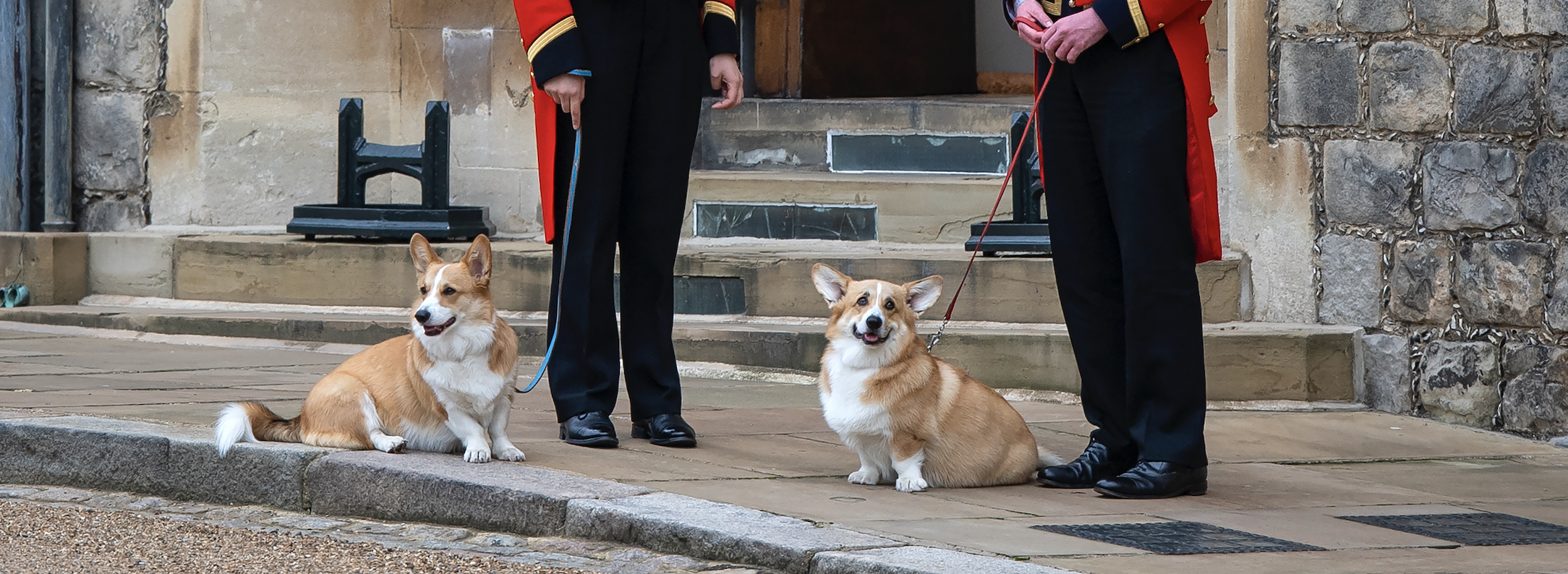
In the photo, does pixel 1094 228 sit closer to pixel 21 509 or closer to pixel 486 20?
pixel 21 509

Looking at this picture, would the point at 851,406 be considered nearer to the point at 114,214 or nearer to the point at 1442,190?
the point at 1442,190

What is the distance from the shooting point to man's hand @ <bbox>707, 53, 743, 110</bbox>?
14.3 feet

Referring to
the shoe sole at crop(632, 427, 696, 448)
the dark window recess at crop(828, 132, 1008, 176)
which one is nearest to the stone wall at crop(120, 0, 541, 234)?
the dark window recess at crop(828, 132, 1008, 176)

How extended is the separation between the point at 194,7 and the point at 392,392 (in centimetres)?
412

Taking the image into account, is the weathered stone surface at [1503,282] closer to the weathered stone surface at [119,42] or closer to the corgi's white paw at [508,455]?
the corgi's white paw at [508,455]

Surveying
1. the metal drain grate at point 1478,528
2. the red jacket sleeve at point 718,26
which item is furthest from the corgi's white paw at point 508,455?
the metal drain grate at point 1478,528

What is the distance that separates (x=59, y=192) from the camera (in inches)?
294

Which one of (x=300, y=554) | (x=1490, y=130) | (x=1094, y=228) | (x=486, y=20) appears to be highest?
(x=486, y=20)

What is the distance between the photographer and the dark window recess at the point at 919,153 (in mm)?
7516

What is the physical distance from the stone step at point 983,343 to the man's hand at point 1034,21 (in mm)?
1633

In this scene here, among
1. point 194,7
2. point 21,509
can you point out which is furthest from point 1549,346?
point 194,7

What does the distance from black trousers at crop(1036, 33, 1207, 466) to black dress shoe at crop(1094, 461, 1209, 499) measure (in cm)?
2

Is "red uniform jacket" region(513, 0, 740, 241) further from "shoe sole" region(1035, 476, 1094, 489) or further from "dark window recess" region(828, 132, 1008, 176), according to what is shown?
"dark window recess" region(828, 132, 1008, 176)

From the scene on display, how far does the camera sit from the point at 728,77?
4352 millimetres
